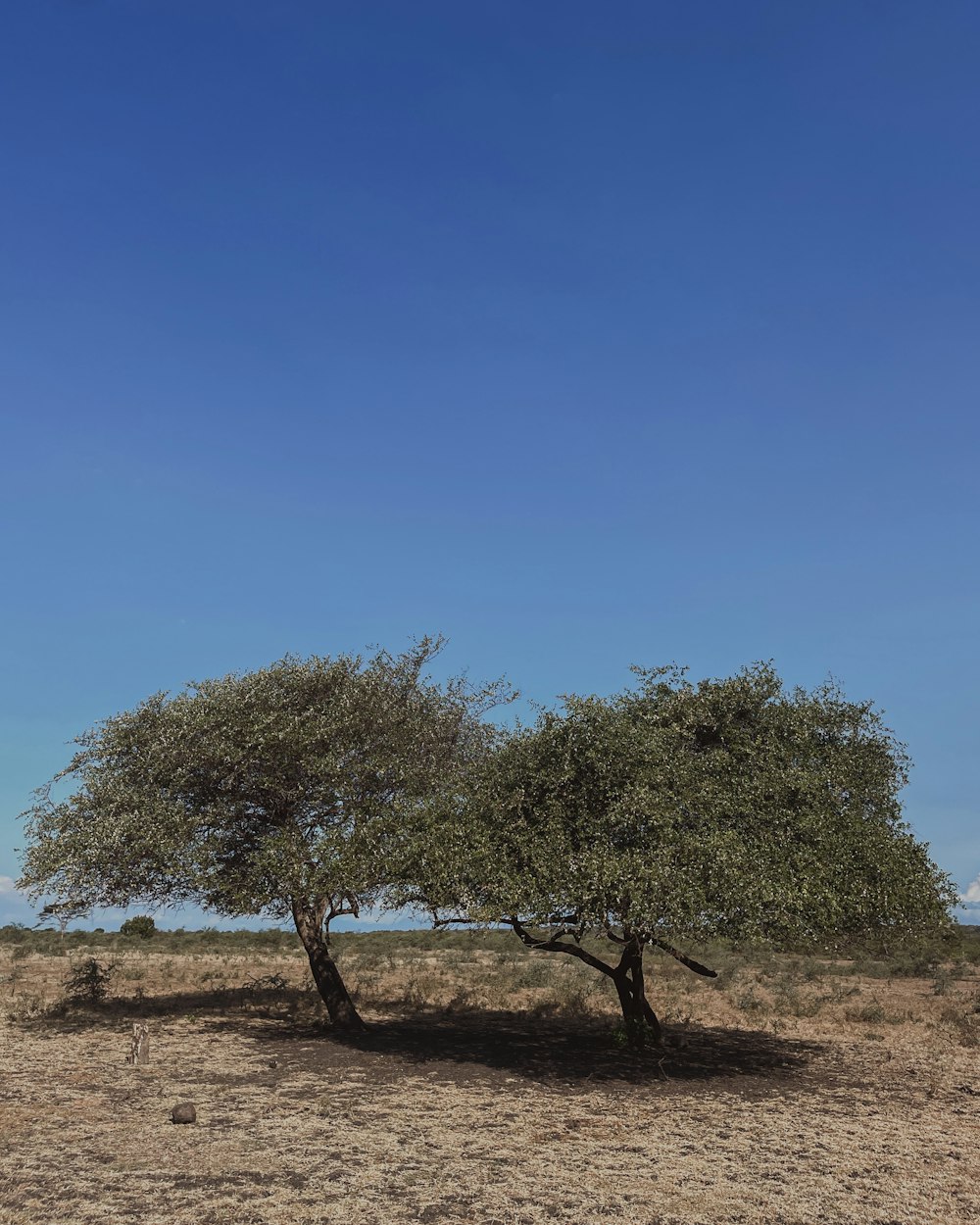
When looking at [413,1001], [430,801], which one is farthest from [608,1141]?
[413,1001]

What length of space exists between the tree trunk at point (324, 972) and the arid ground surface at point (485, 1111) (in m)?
0.84

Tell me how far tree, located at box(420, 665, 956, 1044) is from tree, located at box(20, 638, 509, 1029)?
9.73ft

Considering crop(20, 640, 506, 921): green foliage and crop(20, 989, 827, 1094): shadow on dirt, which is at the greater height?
crop(20, 640, 506, 921): green foliage

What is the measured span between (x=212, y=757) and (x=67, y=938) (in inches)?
1840

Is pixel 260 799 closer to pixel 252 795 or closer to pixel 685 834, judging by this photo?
pixel 252 795

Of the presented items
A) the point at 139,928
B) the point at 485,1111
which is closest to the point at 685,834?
the point at 485,1111

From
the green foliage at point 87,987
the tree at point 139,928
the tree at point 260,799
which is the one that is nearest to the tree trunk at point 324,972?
the tree at point 260,799

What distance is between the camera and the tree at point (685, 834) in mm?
19645

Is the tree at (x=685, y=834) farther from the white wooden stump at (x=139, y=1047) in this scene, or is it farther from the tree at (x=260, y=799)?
the white wooden stump at (x=139, y=1047)

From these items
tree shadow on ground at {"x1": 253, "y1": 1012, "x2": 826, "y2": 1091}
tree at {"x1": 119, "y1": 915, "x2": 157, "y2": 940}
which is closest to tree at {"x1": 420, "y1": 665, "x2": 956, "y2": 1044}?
tree shadow on ground at {"x1": 253, "y1": 1012, "x2": 826, "y2": 1091}

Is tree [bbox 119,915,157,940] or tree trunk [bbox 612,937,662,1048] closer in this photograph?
tree trunk [bbox 612,937,662,1048]

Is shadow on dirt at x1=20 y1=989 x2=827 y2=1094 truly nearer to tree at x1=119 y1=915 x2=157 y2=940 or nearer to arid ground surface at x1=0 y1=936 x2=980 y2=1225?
arid ground surface at x1=0 y1=936 x2=980 y2=1225

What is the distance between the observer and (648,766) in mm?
21609

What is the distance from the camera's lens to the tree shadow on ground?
2281 cm
